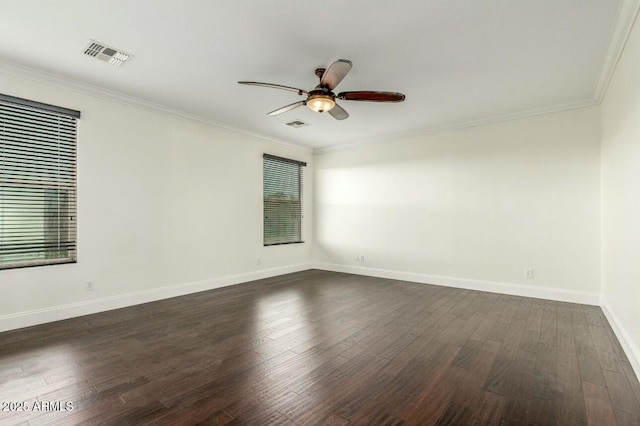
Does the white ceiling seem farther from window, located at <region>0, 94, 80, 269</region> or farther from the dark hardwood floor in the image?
the dark hardwood floor

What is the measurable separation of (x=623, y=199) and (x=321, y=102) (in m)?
2.92

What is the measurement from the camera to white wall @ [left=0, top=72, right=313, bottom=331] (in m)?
3.44

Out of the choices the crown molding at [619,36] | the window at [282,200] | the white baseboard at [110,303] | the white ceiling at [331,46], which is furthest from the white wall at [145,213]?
the crown molding at [619,36]

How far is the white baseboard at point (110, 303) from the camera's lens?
323 cm

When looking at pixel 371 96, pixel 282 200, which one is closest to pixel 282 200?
pixel 282 200

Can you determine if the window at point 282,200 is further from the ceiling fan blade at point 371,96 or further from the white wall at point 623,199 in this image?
the white wall at point 623,199

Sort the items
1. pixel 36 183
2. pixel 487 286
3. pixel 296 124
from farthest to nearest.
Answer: pixel 296 124 < pixel 487 286 < pixel 36 183

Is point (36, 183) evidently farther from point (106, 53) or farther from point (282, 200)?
point (282, 200)

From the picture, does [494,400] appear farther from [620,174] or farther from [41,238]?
[41,238]

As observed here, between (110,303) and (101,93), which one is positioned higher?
(101,93)

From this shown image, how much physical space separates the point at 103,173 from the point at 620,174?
550cm

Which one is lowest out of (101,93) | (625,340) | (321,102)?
(625,340)

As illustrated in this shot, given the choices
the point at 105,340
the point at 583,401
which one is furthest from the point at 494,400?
the point at 105,340

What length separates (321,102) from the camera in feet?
10.4
